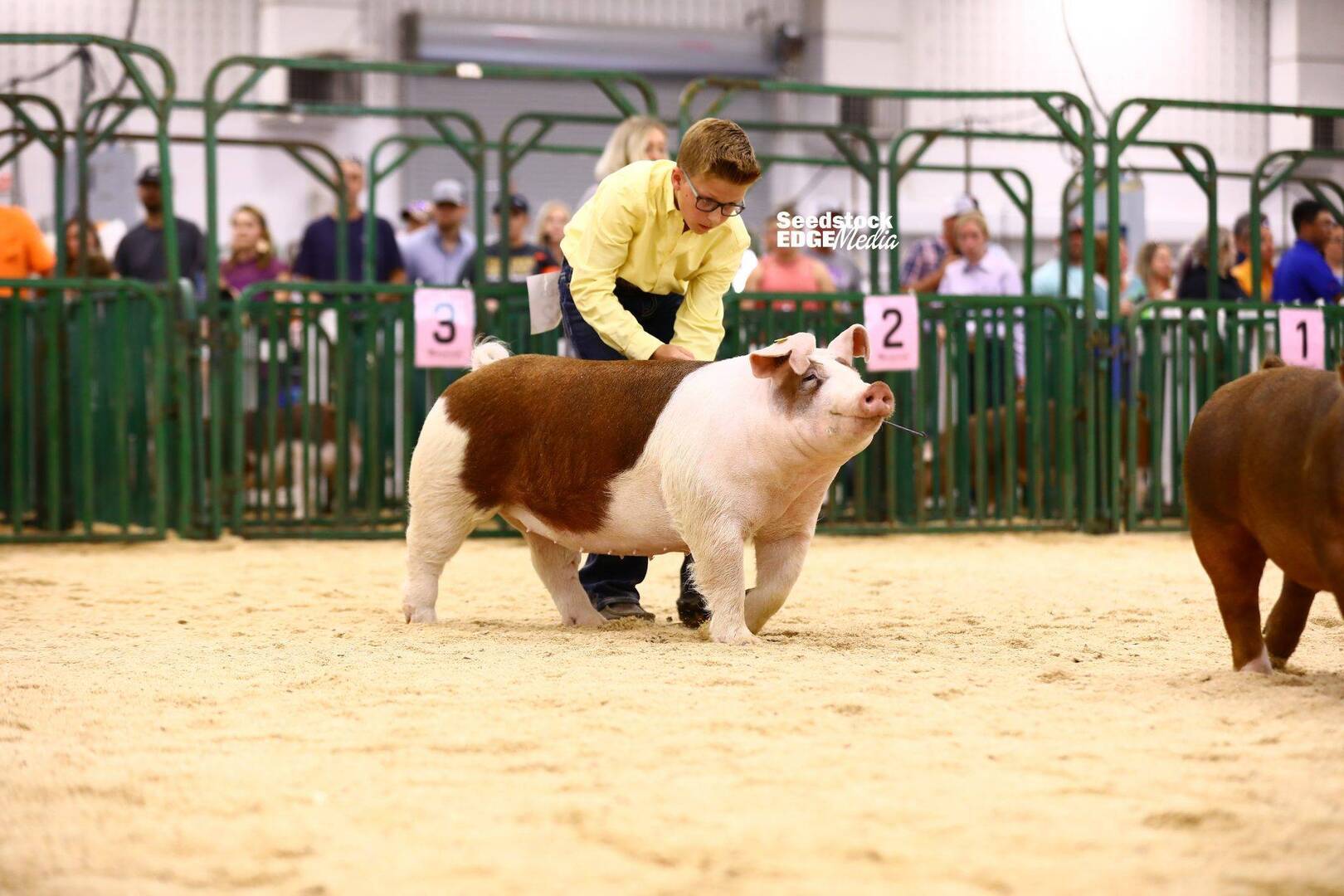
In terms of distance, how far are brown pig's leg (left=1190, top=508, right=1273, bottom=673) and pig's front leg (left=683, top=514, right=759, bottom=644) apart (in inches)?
48.0

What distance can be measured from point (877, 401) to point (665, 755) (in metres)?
1.49

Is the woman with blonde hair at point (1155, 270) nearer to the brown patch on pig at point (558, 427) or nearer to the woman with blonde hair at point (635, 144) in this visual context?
the woman with blonde hair at point (635, 144)

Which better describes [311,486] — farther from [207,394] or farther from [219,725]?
[219,725]

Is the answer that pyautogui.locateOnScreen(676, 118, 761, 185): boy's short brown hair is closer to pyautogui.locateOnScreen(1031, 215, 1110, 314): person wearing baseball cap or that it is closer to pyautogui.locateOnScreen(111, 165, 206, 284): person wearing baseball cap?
pyautogui.locateOnScreen(1031, 215, 1110, 314): person wearing baseball cap

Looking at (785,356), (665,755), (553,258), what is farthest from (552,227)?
(665,755)

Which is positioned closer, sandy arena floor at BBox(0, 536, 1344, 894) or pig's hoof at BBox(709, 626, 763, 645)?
sandy arena floor at BBox(0, 536, 1344, 894)

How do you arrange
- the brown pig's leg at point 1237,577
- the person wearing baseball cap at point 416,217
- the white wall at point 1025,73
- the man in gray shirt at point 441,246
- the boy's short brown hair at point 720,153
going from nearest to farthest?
the brown pig's leg at point 1237,577 → the boy's short brown hair at point 720,153 → the man in gray shirt at point 441,246 → the person wearing baseball cap at point 416,217 → the white wall at point 1025,73

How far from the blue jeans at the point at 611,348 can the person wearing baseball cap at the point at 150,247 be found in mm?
4813

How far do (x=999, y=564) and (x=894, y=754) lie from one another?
4207 millimetres

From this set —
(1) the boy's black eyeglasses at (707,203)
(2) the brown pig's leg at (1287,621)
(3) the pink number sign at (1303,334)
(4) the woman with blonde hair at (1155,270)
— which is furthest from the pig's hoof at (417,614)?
(4) the woman with blonde hair at (1155,270)

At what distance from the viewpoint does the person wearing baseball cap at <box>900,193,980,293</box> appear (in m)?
10.2

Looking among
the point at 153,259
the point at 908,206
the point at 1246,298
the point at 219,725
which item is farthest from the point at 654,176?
the point at 908,206

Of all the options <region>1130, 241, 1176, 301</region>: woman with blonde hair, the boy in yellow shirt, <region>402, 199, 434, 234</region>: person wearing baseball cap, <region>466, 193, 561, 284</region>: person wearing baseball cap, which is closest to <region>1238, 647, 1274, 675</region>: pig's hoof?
the boy in yellow shirt

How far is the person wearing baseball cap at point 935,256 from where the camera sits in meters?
10.2
